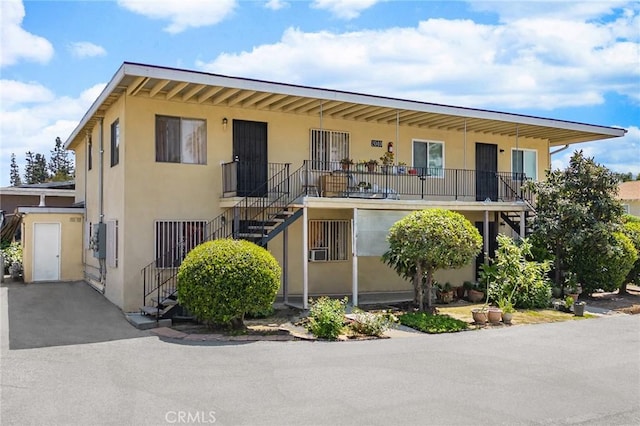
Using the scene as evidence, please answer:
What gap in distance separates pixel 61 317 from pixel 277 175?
248 inches

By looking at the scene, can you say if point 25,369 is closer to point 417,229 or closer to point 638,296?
point 417,229

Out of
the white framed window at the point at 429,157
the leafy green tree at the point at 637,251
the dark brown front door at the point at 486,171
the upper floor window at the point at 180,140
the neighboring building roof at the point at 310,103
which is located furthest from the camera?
the dark brown front door at the point at 486,171

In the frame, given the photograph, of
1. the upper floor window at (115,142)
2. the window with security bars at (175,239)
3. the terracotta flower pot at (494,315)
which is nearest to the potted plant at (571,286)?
the terracotta flower pot at (494,315)

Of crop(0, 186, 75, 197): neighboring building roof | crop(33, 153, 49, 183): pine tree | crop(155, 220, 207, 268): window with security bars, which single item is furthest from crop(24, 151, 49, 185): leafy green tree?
crop(155, 220, 207, 268): window with security bars

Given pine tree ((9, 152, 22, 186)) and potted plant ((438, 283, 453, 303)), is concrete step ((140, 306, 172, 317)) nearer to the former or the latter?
potted plant ((438, 283, 453, 303))

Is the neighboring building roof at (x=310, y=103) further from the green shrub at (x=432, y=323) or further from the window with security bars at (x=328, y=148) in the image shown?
the green shrub at (x=432, y=323)

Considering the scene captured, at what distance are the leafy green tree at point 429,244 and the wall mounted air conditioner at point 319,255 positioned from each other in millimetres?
2785

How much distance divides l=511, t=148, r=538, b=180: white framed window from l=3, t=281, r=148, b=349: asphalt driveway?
1400 cm

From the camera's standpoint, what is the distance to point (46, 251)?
58.5 ft

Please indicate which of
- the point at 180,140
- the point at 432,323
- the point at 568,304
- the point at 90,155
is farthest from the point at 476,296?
the point at 90,155

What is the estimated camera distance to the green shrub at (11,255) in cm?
2011

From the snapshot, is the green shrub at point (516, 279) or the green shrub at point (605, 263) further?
the green shrub at point (605, 263)

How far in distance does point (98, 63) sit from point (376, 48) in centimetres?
682

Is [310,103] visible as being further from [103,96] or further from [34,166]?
[34,166]
